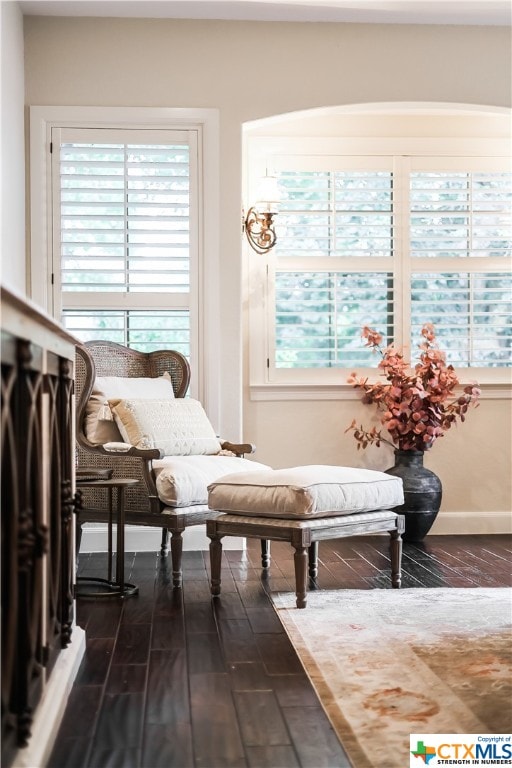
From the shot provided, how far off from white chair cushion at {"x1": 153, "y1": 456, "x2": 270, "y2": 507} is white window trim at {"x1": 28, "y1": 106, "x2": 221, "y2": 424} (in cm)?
82

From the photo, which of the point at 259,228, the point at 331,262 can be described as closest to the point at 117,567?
the point at 259,228

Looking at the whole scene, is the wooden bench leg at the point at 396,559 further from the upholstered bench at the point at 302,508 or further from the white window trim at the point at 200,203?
the white window trim at the point at 200,203

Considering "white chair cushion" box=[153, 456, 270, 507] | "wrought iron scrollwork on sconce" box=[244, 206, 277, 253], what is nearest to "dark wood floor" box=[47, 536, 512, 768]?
"white chair cushion" box=[153, 456, 270, 507]

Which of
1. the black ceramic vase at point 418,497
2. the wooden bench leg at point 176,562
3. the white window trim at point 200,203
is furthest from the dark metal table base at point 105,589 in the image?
the black ceramic vase at point 418,497

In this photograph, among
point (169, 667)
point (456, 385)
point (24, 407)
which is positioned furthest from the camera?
point (456, 385)

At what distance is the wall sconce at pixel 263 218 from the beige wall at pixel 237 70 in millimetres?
178

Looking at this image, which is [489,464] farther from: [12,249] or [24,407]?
[24,407]

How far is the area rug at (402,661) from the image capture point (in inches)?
90.0

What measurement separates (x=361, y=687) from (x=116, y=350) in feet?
9.52

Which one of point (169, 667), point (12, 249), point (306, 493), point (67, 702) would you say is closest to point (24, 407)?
point (67, 702)

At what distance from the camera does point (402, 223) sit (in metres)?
5.94

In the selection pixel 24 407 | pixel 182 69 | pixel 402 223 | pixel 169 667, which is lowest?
Answer: pixel 169 667

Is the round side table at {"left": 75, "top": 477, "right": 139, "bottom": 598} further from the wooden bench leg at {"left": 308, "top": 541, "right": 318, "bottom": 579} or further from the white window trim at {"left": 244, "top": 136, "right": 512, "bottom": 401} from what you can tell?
the white window trim at {"left": 244, "top": 136, "right": 512, "bottom": 401}

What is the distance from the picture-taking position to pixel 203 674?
2799mm
